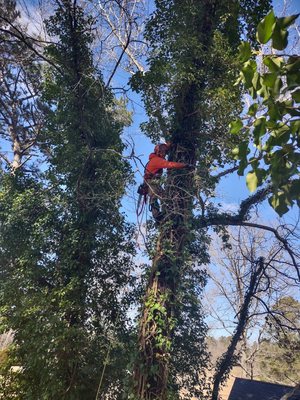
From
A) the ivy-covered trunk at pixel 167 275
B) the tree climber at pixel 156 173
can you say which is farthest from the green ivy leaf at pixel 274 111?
the tree climber at pixel 156 173

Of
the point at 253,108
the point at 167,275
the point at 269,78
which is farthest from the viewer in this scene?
the point at 167,275

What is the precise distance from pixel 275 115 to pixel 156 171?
13.5ft

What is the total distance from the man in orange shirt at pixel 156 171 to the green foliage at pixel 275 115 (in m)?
3.59

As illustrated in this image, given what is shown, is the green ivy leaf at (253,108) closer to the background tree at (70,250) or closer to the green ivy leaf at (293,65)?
the green ivy leaf at (293,65)

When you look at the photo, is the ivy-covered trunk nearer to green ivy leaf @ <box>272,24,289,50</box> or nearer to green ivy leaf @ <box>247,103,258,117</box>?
green ivy leaf @ <box>247,103,258,117</box>

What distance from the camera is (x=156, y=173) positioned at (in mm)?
5523

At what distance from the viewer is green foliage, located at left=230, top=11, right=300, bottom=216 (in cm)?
132

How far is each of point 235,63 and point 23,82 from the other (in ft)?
28.0

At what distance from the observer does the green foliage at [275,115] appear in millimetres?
1317

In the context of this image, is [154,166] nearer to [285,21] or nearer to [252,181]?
[252,181]

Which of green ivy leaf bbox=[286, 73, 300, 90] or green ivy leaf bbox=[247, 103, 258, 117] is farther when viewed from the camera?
green ivy leaf bbox=[247, 103, 258, 117]

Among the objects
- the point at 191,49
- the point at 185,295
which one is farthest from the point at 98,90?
the point at 185,295

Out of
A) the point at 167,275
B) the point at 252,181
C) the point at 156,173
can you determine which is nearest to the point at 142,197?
the point at 156,173

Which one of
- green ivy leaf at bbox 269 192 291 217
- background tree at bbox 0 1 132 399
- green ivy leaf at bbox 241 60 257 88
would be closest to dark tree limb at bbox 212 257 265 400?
background tree at bbox 0 1 132 399
